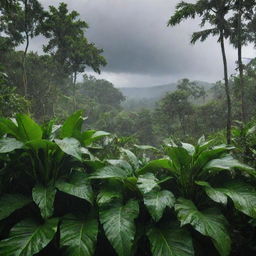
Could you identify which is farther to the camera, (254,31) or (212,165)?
(254,31)

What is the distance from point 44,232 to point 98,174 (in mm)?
569

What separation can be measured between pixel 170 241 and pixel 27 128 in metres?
1.43

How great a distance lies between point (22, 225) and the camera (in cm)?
186

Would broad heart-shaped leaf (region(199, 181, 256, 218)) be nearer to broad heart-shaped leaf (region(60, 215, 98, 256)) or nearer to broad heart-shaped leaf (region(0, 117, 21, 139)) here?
broad heart-shaped leaf (region(60, 215, 98, 256))

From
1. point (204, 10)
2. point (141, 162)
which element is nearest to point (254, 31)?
point (204, 10)

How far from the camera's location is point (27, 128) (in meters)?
2.14

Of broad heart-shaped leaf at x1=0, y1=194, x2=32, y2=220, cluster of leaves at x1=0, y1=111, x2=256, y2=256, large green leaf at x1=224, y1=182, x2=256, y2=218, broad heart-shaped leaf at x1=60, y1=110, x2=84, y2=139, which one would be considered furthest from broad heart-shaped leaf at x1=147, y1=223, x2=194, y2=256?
broad heart-shaped leaf at x1=60, y1=110, x2=84, y2=139

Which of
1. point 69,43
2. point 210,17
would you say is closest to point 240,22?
point 210,17

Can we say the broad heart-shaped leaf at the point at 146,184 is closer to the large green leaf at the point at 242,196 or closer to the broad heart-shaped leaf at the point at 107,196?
the broad heart-shaped leaf at the point at 107,196

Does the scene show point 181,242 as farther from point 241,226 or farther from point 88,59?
point 88,59

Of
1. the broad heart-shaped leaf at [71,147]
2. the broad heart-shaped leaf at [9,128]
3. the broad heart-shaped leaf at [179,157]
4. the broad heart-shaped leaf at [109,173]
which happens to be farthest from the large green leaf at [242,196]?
the broad heart-shaped leaf at [9,128]

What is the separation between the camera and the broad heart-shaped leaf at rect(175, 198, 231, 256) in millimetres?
1665

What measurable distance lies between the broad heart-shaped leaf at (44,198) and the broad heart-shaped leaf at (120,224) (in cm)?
37

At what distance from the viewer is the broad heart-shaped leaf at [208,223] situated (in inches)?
65.6
